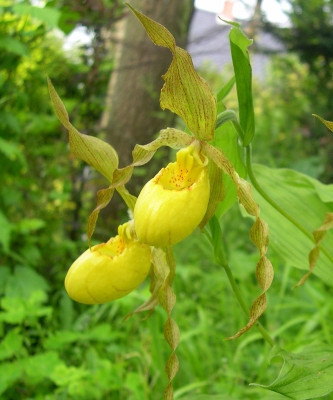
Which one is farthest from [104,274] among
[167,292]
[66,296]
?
[66,296]

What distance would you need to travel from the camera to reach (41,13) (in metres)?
1.67

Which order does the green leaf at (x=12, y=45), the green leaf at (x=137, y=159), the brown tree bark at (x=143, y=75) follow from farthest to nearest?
the brown tree bark at (x=143, y=75) < the green leaf at (x=12, y=45) < the green leaf at (x=137, y=159)

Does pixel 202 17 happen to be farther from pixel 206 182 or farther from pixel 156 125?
pixel 206 182

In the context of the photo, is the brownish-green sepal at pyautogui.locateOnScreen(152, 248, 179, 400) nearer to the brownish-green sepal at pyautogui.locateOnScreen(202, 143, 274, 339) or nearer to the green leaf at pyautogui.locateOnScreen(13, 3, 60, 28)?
the brownish-green sepal at pyautogui.locateOnScreen(202, 143, 274, 339)

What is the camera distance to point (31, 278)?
75.5 inches

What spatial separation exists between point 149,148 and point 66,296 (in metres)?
1.18

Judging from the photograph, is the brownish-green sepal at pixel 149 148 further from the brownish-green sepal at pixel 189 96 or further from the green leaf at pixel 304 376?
the green leaf at pixel 304 376

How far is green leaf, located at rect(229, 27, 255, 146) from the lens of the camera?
783mm

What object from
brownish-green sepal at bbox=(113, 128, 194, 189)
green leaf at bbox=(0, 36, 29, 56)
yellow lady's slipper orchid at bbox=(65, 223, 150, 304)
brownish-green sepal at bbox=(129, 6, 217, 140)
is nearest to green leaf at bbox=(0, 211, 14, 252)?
green leaf at bbox=(0, 36, 29, 56)

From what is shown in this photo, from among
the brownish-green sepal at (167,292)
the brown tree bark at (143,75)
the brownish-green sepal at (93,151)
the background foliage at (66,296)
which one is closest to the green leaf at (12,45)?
the background foliage at (66,296)

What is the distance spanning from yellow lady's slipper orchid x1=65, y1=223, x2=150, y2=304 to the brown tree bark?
171 cm

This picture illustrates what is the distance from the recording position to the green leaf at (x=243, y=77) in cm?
78

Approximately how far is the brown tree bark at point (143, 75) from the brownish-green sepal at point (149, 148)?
1715 mm

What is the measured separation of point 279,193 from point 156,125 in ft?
5.26
